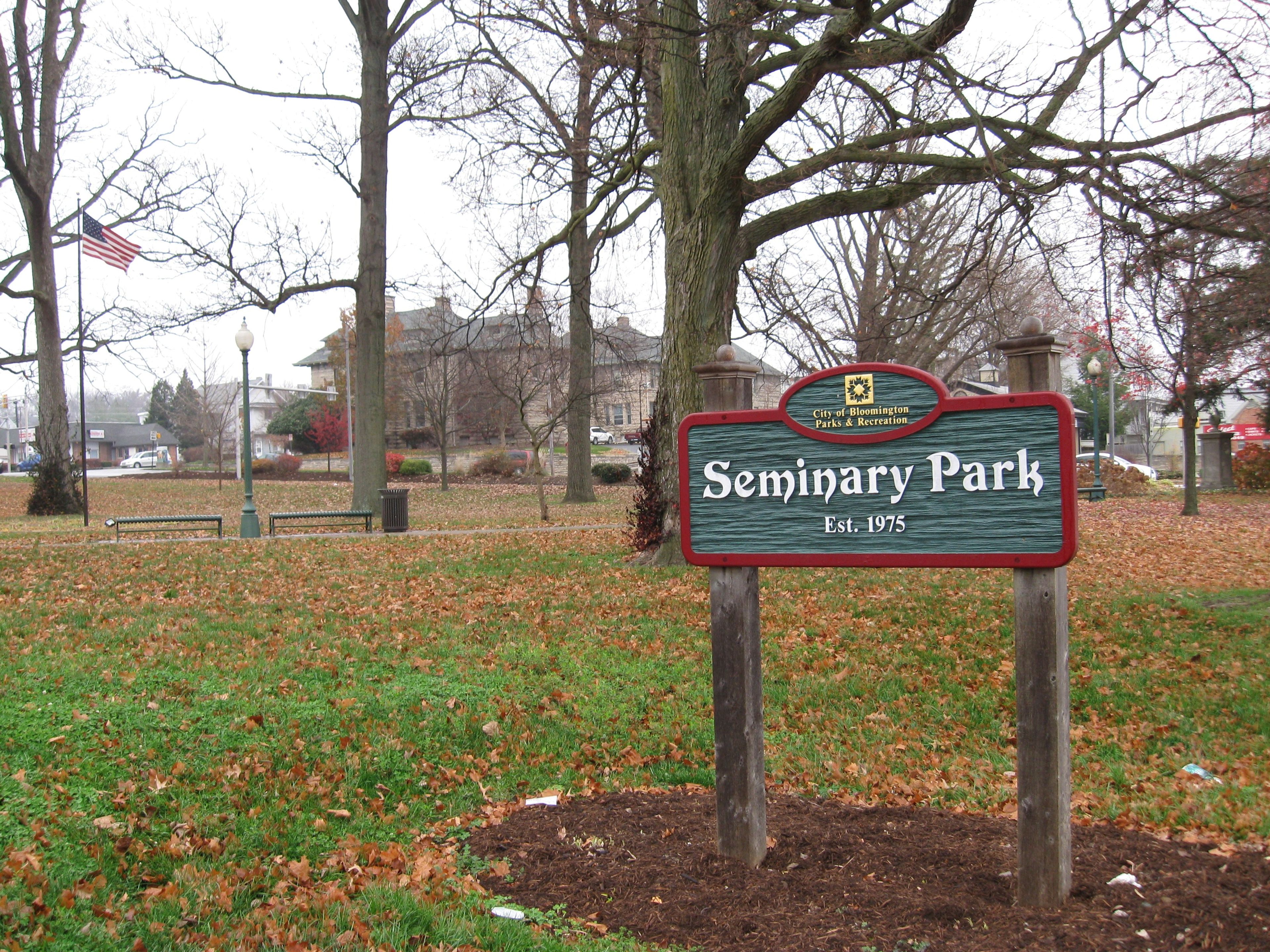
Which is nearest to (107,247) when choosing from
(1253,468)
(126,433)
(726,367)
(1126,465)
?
(726,367)

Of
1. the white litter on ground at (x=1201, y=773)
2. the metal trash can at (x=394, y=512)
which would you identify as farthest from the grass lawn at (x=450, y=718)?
the metal trash can at (x=394, y=512)

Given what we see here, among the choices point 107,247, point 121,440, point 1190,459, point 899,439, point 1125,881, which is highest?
point 107,247

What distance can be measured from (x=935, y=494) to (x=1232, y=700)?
4.33 m

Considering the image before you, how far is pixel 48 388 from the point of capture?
80.3 ft

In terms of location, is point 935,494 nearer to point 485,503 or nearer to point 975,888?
point 975,888

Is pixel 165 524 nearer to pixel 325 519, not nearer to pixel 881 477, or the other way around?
pixel 325 519

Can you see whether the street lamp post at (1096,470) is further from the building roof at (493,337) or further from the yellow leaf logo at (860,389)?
the yellow leaf logo at (860,389)

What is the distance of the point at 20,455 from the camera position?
294ft

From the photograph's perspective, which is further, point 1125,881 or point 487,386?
point 487,386

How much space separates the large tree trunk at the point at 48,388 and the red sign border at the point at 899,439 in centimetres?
2484

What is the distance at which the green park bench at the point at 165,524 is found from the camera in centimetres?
1564

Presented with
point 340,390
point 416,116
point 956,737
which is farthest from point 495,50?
point 340,390

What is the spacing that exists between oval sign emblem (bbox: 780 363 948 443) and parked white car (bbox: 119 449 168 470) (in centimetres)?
6882

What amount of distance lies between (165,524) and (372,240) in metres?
7.10
